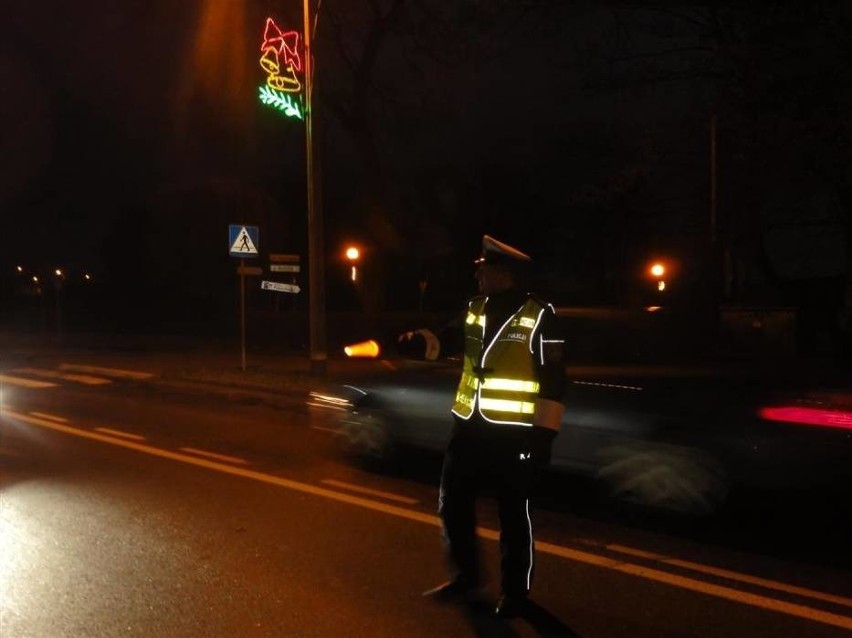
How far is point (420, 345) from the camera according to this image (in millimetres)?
5676

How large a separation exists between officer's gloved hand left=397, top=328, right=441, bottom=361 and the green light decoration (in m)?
11.6

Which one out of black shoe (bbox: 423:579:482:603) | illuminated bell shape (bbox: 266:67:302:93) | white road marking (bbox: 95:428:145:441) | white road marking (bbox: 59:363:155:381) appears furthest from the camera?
white road marking (bbox: 59:363:155:381)

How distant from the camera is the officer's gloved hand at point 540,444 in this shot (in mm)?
4395

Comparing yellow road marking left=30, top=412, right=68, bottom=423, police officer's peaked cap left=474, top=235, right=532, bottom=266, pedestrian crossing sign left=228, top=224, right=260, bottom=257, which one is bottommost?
yellow road marking left=30, top=412, right=68, bottom=423

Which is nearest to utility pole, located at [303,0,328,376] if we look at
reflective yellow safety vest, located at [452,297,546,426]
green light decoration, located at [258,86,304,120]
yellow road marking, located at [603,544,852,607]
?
green light decoration, located at [258,86,304,120]

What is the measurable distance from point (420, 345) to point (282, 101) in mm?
11844

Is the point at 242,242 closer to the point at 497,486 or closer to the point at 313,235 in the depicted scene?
the point at 313,235

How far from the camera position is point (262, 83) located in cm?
1675

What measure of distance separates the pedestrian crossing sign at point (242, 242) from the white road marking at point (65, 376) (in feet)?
11.1

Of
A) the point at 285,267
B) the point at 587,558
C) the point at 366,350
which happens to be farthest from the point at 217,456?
the point at 285,267

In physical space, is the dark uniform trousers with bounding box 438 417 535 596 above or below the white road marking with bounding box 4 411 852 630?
above

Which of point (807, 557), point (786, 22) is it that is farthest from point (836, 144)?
point (807, 557)

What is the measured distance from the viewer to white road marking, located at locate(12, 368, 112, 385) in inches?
703

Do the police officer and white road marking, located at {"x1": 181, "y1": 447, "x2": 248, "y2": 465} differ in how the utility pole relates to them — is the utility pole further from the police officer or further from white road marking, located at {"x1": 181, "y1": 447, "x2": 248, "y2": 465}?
the police officer
